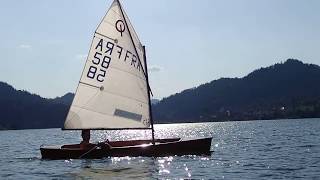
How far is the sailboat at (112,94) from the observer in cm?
4647

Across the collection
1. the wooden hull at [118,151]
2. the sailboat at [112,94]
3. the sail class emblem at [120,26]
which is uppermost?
the sail class emblem at [120,26]

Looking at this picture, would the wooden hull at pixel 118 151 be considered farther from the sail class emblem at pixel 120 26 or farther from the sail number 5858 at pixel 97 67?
the sail class emblem at pixel 120 26

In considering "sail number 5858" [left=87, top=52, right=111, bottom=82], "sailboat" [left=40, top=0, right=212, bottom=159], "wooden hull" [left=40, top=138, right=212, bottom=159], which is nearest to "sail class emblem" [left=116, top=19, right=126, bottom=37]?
"sailboat" [left=40, top=0, right=212, bottom=159]

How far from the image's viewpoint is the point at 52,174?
3969cm

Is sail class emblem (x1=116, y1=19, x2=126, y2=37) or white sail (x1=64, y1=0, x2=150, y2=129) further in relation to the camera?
sail class emblem (x1=116, y1=19, x2=126, y2=37)

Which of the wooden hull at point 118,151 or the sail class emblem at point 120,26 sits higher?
the sail class emblem at point 120,26

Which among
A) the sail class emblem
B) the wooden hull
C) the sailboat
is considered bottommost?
the wooden hull

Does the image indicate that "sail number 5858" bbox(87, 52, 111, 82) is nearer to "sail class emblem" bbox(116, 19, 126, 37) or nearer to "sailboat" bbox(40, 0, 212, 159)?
"sailboat" bbox(40, 0, 212, 159)

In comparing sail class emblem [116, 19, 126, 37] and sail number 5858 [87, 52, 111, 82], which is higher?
sail class emblem [116, 19, 126, 37]

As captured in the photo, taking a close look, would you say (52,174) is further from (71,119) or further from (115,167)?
(71,119)

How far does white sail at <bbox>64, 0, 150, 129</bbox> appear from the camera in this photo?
152 ft

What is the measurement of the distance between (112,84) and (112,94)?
88 centimetres

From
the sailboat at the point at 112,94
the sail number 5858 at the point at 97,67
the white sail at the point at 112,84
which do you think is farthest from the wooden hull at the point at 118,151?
the sail number 5858 at the point at 97,67

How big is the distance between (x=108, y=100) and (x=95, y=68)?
9.91 ft
